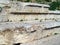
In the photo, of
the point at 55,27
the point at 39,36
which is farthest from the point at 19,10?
the point at 39,36

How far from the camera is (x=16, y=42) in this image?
6.86ft

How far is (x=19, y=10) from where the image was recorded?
9.78 feet

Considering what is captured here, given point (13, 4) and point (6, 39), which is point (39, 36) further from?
point (13, 4)

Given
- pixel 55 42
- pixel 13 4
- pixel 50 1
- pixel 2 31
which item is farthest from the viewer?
pixel 50 1

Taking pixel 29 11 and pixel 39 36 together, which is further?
pixel 29 11

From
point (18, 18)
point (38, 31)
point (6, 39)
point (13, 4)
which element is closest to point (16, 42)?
Answer: point (6, 39)

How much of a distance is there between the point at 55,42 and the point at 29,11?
69 centimetres

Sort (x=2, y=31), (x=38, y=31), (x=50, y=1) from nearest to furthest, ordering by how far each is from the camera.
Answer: (x=2, y=31) < (x=38, y=31) < (x=50, y=1)

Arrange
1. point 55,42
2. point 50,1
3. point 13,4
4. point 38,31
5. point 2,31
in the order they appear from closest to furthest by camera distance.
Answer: point 2,31
point 38,31
point 55,42
point 13,4
point 50,1

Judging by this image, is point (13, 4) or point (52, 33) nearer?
point (52, 33)

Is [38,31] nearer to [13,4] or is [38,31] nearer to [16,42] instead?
[16,42]

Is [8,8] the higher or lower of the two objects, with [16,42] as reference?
higher

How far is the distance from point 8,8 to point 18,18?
7.7 inches

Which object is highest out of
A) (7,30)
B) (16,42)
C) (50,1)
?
(7,30)
